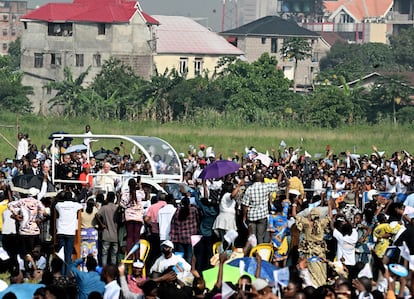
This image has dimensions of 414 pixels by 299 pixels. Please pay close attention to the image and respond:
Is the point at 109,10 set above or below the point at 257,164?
above

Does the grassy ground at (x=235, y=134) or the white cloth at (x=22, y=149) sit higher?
the white cloth at (x=22, y=149)

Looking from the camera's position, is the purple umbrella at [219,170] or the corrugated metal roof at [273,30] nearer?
the purple umbrella at [219,170]

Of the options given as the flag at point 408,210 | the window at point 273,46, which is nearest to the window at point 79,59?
the window at point 273,46

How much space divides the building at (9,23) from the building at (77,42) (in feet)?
217

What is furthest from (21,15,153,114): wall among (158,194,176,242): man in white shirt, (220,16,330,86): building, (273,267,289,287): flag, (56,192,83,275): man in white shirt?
(273,267,289,287): flag

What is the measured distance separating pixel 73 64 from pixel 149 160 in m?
54.3

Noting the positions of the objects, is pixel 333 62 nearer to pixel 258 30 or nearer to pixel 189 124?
pixel 258 30

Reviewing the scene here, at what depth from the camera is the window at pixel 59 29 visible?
7794cm

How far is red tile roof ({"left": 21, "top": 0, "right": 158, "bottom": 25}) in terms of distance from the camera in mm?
77525

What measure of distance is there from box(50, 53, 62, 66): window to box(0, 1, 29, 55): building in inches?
2625

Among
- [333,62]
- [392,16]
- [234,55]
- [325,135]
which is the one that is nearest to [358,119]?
[325,135]

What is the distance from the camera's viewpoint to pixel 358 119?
62.2 metres

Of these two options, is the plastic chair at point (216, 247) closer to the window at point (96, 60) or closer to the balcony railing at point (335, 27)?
the window at point (96, 60)

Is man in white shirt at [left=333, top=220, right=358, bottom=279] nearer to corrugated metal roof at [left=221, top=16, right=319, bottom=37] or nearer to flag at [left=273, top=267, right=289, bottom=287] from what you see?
flag at [left=273, top=267, right=289, bottom=287]
